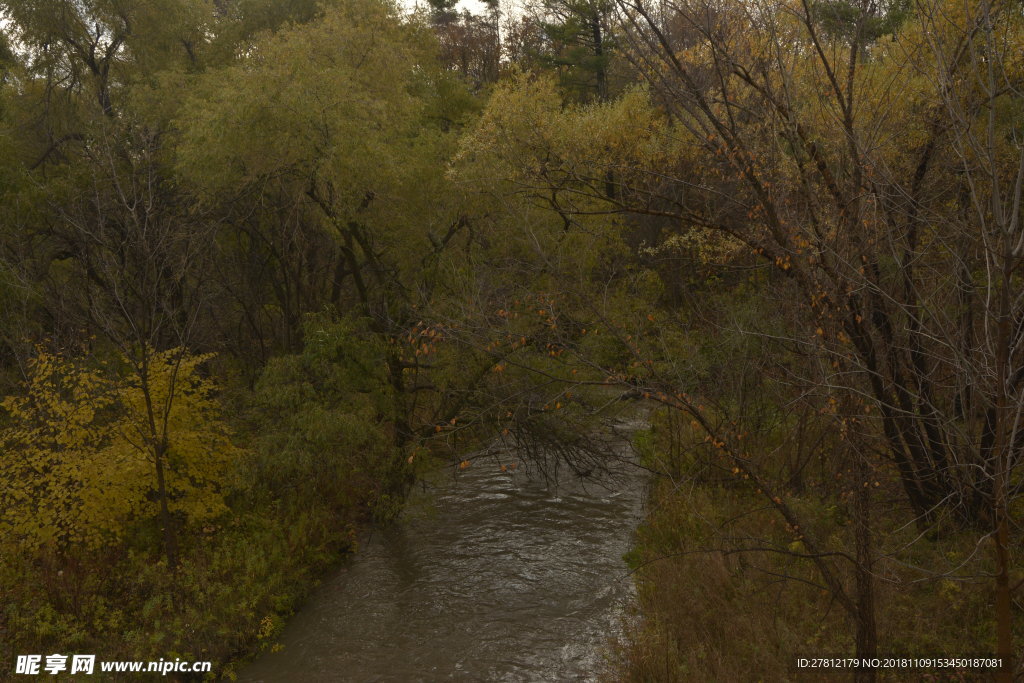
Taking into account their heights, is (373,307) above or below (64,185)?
below

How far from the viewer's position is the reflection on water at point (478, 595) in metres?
9.46

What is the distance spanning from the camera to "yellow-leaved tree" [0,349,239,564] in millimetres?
10695

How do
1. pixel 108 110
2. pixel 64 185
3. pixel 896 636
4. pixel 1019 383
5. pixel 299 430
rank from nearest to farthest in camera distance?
1. pixel 1019 383
2. pixel 896 636
3. pixel 299 430
4. pixel 64 185
5. pixel 108 110

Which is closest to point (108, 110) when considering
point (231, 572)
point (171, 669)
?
point (231, 572)

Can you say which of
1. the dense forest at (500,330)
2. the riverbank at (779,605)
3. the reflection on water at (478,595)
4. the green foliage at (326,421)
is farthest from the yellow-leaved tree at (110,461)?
→ the riverbank at (779,605)

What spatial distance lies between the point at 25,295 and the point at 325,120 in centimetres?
666

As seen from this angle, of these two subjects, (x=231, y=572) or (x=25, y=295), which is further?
(x=25, y=295)

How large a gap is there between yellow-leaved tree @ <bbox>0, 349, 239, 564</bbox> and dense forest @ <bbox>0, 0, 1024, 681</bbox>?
72mm

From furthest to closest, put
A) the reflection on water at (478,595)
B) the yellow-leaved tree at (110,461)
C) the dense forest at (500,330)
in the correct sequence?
the yellow-leaved tree at (110,461) → the reflection on water at (478,595) → the dense forest at (500,330)

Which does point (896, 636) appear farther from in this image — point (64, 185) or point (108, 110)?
point (108, 110)

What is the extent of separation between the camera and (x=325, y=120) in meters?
13.1

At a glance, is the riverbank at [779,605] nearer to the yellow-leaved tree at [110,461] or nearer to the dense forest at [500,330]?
the dense forest at [500,330]

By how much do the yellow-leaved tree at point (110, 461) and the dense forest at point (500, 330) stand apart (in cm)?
7

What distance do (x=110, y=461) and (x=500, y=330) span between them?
7.22 metres
